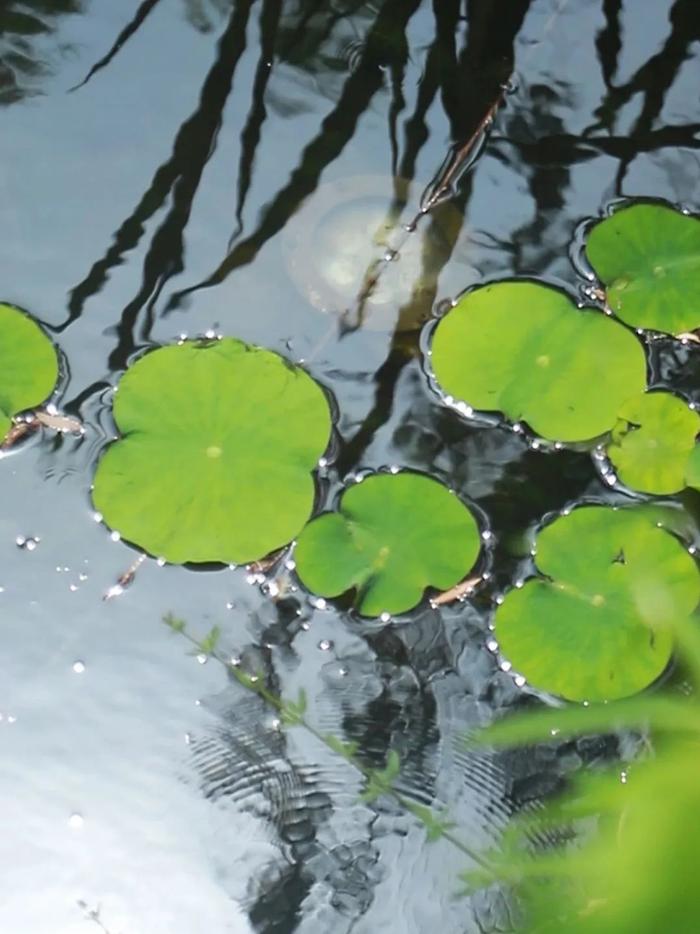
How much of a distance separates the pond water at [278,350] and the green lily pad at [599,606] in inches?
2.3

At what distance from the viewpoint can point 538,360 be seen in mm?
1335

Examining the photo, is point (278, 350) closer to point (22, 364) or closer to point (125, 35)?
point (22, 364)

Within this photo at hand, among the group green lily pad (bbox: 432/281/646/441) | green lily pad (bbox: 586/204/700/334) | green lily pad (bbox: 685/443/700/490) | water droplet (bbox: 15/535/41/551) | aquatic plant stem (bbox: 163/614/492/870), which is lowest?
aquatic plant stem (bbox: 163/614/492/870)

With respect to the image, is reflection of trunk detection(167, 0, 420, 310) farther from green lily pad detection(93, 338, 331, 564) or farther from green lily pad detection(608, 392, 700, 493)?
green lily pad detection(608, 392, 700, 493)

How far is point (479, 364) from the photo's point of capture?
1.35 meters

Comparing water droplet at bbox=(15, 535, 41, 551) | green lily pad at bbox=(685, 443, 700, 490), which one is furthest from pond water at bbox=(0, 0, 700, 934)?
green lily pad at bbox=(685, 443, 700, 490)

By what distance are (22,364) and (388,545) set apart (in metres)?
0.55

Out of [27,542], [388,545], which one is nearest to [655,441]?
[388,545]

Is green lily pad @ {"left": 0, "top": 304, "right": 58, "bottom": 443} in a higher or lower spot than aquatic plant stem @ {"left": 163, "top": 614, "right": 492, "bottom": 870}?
higher

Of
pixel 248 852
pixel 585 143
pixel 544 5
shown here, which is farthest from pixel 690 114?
pixel 248 852

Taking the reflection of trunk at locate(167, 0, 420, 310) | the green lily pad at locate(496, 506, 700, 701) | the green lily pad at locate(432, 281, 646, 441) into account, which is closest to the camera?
the green lily pad at locate(496, 506, 700, 701)

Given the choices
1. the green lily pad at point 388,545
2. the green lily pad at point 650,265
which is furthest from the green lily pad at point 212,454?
the green lily pad at point 650,265

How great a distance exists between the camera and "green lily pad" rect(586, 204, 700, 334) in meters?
1.38

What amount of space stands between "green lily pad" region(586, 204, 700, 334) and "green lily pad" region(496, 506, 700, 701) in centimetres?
29
